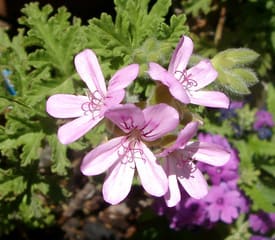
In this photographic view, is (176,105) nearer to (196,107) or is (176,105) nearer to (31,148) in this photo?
(196,107)

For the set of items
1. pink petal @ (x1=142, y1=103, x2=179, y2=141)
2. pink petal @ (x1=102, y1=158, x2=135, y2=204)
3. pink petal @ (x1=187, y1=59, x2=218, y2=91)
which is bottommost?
pink petal @ (x1=102, y1=158, x2=135, y2=204)

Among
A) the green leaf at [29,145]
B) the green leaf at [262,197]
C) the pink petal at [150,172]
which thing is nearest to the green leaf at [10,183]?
the green leaf at [29,145]

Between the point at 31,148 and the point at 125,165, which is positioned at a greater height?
the point at 125,165

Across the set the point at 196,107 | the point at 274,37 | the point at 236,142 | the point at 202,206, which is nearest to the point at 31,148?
the point at 196,107

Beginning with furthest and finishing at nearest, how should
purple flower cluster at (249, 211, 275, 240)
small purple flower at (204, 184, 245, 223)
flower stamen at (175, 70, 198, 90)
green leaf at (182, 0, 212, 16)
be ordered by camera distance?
green leaf at (182, 0, 212, 16) → purple flower cluster at (249, 211, 275, 240) → small purple flower at (204, 184, 245, 223) → flower stamen at (175, 70, 198, 90)

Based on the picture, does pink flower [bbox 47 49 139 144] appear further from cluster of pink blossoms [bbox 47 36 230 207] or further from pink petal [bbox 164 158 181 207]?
pink petal [bbox 164 158 181 207]

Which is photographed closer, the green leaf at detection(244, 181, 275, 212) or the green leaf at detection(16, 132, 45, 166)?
the green leaf at detection(16, 132, 45, 166)

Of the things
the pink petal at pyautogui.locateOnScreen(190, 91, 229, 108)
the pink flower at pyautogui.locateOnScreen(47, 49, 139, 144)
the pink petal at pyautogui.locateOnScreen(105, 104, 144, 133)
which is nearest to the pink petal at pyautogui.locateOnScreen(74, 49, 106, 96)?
the pink flower at pyautogui.locateOnScreen(47, 49, 139, 144)

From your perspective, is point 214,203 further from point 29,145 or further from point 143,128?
point 143,128
